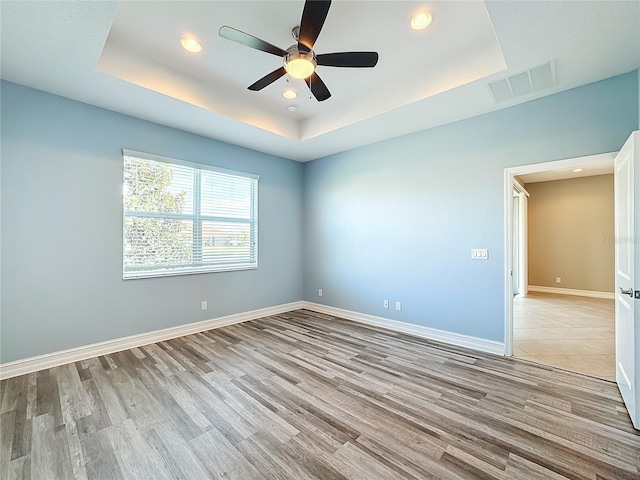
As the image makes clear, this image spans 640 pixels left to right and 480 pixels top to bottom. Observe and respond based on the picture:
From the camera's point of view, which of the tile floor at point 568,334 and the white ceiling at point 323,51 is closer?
the white ceiling at point 323,51

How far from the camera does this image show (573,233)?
668cm

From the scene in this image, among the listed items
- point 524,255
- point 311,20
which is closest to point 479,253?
point 311,20

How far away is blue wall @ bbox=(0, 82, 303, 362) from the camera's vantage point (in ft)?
9.07

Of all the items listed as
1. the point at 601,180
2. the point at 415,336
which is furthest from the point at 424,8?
the point at 601,180

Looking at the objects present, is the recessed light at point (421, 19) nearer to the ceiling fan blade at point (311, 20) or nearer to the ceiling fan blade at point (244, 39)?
the ceiling fan blade at point (311, 20)

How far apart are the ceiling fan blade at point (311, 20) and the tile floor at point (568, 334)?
12.8 feet

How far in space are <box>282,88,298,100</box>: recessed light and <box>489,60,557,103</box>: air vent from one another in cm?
218

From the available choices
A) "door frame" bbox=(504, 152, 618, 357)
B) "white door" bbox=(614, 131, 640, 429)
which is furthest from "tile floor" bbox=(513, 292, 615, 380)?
"white door" bbox=(614, 131, 640, 429)

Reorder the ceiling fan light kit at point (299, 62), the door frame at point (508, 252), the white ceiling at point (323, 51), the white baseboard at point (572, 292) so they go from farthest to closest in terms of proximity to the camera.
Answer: the white baseboard at point (572, 292) → the door frame at point (508, 252) → the ceiling fan light kit at point (299, 62) → the white ceiling at point (323, 51)

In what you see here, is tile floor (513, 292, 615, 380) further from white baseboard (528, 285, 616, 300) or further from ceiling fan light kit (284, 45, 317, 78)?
ceiling fan light kit (284, 45, 317, 78)

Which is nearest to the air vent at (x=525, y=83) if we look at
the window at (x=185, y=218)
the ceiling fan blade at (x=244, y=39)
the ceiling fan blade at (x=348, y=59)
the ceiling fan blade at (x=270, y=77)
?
the ceiling fan blade at (x=348, y=59)

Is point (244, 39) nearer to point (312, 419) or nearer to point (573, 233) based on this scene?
point (312, 419)

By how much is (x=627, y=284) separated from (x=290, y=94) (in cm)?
381

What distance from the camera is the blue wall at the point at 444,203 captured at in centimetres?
284
